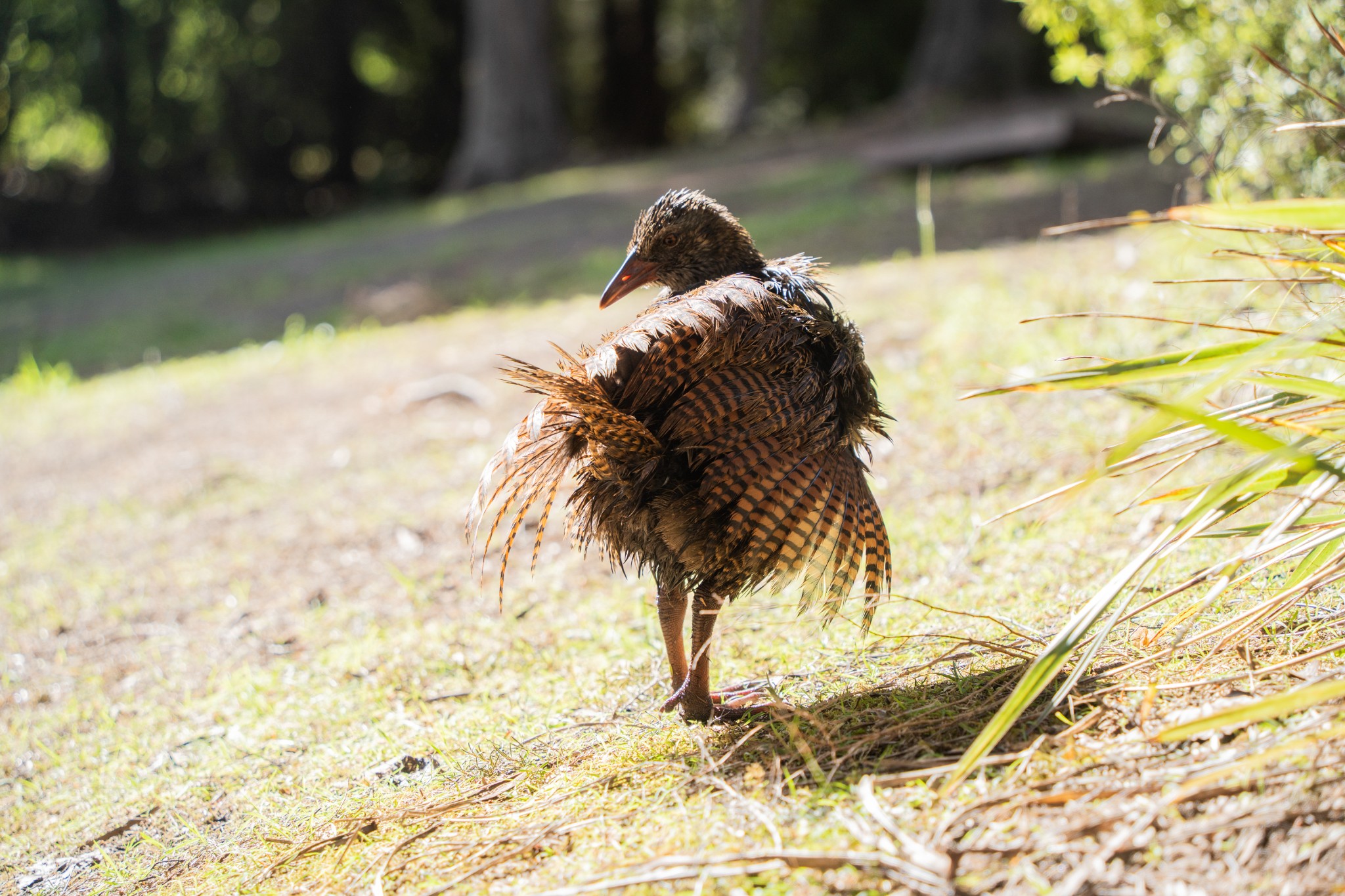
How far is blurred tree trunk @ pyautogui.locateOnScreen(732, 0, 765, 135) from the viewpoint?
1812 cm

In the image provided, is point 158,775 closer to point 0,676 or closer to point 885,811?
point 0,676

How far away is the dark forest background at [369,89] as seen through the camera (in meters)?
17.4

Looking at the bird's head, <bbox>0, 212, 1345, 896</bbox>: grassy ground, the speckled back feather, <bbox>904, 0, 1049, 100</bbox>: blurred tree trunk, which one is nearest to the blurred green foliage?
<bbox>0, 212, 1345, 896</bbox>: grassy ground

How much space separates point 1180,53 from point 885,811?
13.0 ft

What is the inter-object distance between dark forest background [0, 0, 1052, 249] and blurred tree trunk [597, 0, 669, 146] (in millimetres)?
38

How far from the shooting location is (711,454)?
7.54 feet

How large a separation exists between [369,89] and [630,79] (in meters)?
5.23

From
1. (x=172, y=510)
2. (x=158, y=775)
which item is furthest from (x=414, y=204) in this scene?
(x=158, y=775)

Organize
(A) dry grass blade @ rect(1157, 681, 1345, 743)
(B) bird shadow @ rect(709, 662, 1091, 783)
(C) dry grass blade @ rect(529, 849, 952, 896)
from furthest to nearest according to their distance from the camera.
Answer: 1. (B) bird shadow @ rect(709, 662, 1091, 783)
2. (C) dry grass blade @ rect(529, 849, 952, 896)
3. (A) dry grass blade @ rect(1157, 681, 1345, 743)

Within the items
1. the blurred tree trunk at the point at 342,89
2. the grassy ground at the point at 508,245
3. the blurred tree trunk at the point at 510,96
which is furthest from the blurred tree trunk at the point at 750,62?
the blurred tree trunk at the point at 342,89

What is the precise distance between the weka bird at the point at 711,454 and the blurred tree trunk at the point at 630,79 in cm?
2061

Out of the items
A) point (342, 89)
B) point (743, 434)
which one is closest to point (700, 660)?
point (743, 434)

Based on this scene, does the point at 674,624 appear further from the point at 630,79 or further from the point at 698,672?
the point at 630,79

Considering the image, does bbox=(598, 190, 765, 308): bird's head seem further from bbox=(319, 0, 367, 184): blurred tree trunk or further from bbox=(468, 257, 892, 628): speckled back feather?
bbox=(319, 0, 367, 184): blurred tree trunk
